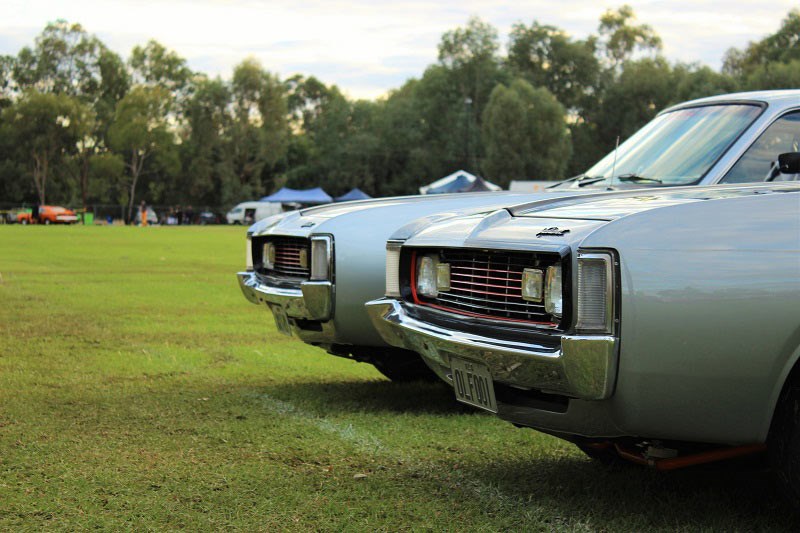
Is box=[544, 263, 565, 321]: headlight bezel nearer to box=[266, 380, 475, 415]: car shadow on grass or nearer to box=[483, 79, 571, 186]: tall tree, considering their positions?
box=[266, 380, 475, 415]: car shadow on grass

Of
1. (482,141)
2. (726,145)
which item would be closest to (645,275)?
(726,145)

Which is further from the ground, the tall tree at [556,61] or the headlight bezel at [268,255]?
the tall tree at [556,61]

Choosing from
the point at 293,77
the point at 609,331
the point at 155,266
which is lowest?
the point at 155,266

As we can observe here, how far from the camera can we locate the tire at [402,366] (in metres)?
5.73

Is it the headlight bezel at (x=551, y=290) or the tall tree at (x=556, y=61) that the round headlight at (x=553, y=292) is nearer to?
the headlight bezel at (x=551, y=290)

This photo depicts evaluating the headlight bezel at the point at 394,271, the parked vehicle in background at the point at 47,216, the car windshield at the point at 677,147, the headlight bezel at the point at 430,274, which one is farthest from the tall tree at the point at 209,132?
the headlight bezel at the point at 430,274

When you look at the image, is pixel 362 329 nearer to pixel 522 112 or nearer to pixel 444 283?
pixel 444 283

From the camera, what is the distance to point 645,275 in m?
3.11

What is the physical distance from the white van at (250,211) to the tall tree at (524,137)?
16.2 m

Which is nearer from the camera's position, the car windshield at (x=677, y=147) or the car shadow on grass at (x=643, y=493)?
the car shadow on grass at (x=643, y=493)

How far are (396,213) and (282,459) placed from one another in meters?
1.71

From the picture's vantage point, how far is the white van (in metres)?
73.0

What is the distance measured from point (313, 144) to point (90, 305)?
85.4 meters

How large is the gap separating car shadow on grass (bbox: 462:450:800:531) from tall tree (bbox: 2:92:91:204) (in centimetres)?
7653
